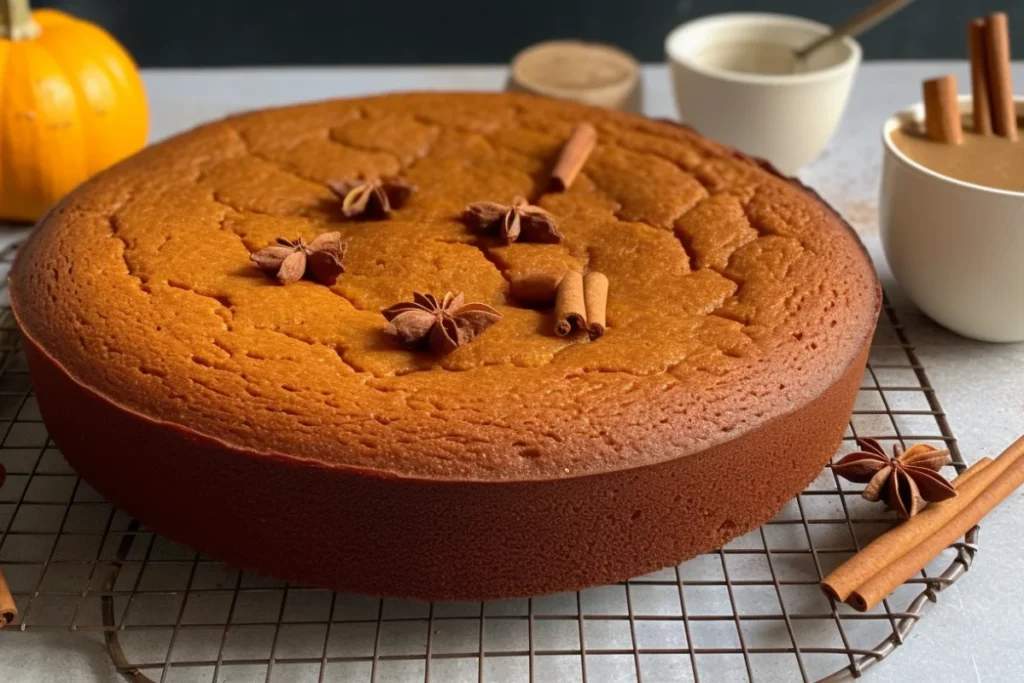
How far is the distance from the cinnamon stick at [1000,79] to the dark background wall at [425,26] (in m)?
1.16

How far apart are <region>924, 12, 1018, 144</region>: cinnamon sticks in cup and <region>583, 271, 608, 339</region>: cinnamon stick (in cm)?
72

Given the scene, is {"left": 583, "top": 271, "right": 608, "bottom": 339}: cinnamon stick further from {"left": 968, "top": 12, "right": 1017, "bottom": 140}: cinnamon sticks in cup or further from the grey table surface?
{"left": 968, "top": 12, "right": 1017, "bottom": 140}: cinnamon sticks in cup

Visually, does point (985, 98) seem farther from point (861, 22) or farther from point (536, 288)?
point (536, 288)

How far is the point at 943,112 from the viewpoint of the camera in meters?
1.79

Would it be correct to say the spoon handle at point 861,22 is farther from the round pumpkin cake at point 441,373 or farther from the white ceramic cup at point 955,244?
the round pumpkin cake at point 441,373

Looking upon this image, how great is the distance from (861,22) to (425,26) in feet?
4.10

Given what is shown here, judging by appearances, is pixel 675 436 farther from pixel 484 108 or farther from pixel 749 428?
pixel 484 108

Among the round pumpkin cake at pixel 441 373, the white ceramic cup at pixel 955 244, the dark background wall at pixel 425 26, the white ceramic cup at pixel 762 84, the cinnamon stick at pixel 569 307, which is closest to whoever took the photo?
the round pumpkin cake at pixel 441 373

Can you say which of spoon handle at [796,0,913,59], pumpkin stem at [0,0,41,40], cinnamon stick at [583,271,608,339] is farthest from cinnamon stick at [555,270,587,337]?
pumpkin stem at [0,0,41,40]

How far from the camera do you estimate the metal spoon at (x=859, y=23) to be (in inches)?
82.4

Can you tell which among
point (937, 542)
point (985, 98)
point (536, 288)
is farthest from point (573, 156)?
point (937, 542)

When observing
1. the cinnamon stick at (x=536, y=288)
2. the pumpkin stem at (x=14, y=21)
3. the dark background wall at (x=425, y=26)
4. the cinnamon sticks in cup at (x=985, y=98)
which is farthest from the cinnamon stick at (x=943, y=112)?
the pumpkin stem at (x=14, y=21)

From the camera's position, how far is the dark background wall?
9.57 ft

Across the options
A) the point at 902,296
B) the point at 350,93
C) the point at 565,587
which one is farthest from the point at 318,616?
the point at 350,93
